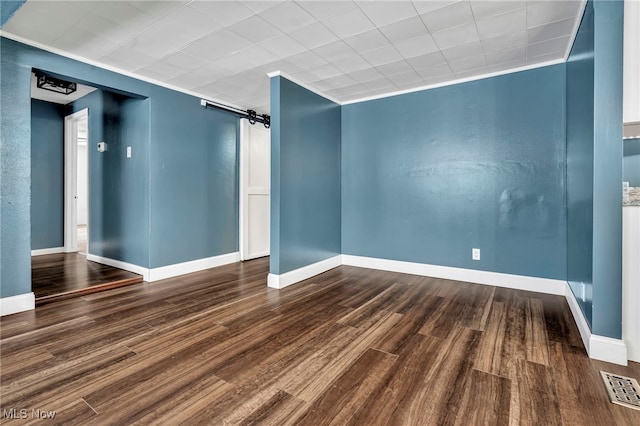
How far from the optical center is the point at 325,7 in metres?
2.17

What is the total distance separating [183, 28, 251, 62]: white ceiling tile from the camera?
2.55m

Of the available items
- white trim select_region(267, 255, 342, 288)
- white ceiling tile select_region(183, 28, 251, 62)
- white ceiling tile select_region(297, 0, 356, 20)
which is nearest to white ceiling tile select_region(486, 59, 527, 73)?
white ceiling tile select_region(297, 0, 356, 20)

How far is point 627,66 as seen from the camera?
182cm

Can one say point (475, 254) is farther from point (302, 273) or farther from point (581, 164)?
point (302, 273)

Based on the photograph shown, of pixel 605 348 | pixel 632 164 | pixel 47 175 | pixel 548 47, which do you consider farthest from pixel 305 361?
pixel 47 175

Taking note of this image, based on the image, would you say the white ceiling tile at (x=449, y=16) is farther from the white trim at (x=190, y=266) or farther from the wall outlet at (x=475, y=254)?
the white trim at (x=190, y=266)

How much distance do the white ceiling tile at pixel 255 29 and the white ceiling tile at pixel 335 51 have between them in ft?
1.55

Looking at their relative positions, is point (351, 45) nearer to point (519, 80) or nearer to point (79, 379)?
point (519, 80)

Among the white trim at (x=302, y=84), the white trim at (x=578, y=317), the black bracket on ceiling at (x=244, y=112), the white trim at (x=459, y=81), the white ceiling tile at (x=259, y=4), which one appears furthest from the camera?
the black bracket on ceiling at (x=244, y=112)

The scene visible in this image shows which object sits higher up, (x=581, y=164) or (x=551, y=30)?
(x=551, y=30)

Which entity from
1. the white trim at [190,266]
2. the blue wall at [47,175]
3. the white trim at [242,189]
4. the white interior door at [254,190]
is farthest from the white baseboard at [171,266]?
the blue wall at [47,175]

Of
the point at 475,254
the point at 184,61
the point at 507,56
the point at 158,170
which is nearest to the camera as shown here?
the point at 507,56

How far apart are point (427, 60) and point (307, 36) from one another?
127 cm

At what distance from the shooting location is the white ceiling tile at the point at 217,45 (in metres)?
2.55
